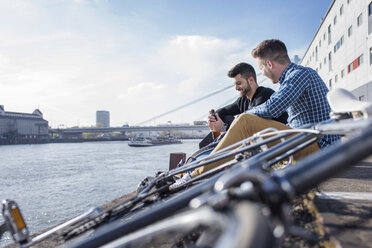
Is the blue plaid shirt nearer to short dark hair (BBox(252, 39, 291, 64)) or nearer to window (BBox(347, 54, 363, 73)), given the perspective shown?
short dark hair (BBox(252, 39, 291, 64))

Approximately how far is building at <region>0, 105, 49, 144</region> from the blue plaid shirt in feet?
290

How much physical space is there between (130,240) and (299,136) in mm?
1123

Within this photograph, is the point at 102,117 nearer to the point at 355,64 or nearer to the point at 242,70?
the point at 355,64

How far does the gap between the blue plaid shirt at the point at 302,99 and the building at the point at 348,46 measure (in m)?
18.5

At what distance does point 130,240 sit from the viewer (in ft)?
2.35

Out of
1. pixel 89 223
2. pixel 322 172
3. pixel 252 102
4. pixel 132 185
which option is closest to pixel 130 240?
pixel 322 172

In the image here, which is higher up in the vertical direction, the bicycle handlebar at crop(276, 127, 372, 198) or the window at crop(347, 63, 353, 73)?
the window at crop(347, 63, 353, 73)

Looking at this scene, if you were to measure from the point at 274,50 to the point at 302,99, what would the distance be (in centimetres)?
61

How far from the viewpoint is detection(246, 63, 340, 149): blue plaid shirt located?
2.46m

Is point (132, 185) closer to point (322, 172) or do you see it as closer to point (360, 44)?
point (322, 172)

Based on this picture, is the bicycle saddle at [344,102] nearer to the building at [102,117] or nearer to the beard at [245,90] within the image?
the beard at [245,90]

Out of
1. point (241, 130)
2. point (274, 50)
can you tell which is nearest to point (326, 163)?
point (241, 130)

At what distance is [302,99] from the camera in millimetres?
2660

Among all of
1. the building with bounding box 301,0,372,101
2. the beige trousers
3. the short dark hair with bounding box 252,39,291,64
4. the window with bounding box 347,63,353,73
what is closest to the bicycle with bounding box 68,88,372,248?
the beige trousers
